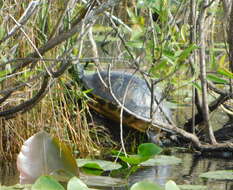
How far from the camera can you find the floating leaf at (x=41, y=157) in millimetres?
2939

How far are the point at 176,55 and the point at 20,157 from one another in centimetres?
81

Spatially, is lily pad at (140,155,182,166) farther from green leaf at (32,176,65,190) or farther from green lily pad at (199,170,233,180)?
green leaf at (32,176,65,190)

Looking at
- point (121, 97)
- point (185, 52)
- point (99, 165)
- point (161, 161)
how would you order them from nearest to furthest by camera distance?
point (185, 52)
point (99, 165)
point (161, 161)
point (121, 97)

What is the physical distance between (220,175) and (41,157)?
0.93 metres

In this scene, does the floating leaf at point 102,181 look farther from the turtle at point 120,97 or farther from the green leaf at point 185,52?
the turtle at point 120,97

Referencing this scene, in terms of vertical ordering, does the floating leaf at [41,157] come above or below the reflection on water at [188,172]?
above

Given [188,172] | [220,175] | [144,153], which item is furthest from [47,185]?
[188,172]

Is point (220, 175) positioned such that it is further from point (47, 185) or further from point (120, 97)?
point (120, 97)

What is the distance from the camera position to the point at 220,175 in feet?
11.0

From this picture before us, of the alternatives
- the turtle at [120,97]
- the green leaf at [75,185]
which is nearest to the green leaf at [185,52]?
the green leaf at [75,185]

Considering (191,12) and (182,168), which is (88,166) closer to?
(182,168)

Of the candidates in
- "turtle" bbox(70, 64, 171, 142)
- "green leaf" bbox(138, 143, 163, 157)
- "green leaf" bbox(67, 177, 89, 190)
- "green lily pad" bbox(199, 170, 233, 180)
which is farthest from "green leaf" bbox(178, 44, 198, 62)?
"turtle" bbox(70, 64, 171, 142)

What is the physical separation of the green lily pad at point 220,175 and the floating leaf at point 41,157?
74 cm

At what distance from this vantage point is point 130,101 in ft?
17.0
